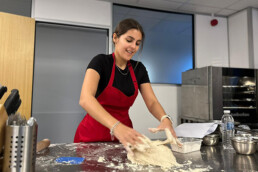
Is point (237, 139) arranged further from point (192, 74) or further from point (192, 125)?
point (192, 74)

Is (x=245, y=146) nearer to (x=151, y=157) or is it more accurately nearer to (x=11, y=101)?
(x=151, y=157)

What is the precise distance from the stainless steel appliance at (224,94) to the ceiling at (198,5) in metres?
1.06

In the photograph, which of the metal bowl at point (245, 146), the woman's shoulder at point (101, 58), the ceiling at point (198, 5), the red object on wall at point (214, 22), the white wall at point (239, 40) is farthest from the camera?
the red object on wall at point (214, 22)

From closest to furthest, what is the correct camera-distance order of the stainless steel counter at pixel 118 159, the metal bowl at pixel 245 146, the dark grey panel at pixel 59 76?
the stainless steel counter at pixel 118 159 → the metal bowl at pixel 245 146 → the dark grey panel at pixel 59 76

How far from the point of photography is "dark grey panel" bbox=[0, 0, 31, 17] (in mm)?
2650

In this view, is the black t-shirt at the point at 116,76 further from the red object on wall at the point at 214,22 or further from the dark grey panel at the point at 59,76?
the red object on wall at the point at 214,22

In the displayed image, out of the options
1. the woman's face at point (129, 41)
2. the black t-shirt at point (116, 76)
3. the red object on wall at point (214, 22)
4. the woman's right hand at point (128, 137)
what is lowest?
the woman's right hand at point (128, 137)

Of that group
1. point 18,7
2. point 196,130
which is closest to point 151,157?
point 196,130

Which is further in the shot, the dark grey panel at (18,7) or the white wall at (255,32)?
the white wall at (255,32)

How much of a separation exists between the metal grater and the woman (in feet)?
1.54

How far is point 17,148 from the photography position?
64 cm

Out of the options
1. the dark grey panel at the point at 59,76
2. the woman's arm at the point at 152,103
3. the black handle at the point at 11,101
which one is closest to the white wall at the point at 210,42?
the dark grey panel at the point at 59,76

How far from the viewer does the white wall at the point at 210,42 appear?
3.35 metres

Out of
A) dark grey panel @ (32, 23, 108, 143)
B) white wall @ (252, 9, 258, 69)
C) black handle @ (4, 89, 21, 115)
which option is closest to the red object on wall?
white wall @ (252, 9, 258, 69)
